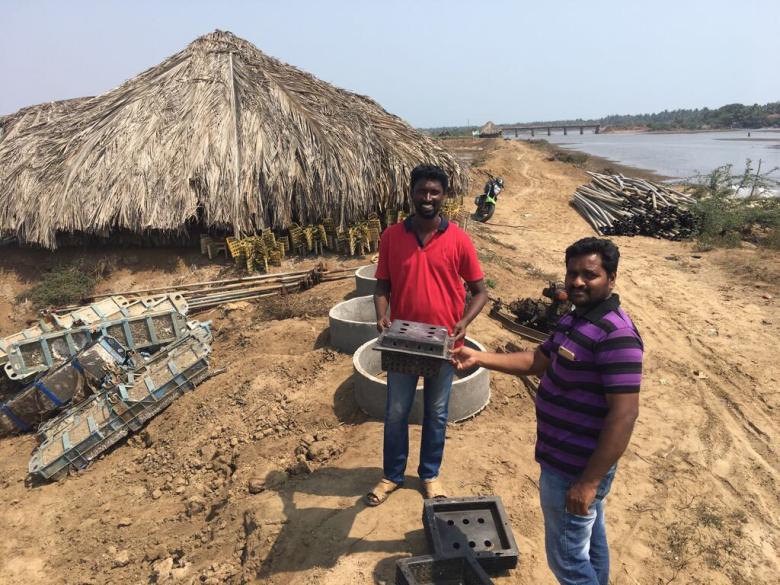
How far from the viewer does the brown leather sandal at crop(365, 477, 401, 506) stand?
3271 mm

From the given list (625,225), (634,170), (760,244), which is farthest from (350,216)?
(634,170)

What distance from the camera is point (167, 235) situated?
29.4ft

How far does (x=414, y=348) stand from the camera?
2480 millimetres

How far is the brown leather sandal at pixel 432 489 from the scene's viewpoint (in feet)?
10.8

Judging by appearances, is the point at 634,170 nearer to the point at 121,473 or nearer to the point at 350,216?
the point at 350,216

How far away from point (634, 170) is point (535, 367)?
1253 inches

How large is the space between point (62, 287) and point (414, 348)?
8603 millimetres

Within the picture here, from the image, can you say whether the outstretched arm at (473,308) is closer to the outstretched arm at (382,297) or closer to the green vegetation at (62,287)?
Answer: the outstretched arm at (382,297)

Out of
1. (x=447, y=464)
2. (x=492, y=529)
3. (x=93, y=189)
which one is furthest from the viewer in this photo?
(x=93, y=189)

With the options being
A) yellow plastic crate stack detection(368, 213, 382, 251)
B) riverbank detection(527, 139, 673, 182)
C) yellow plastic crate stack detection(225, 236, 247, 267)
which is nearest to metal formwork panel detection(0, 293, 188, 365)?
yellow plastic crate stack detection(225, 236, 247, 267)

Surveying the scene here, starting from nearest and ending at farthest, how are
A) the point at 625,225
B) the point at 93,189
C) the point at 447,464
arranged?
the point at 447,464 < the point at 93,189 < the point at 625,225

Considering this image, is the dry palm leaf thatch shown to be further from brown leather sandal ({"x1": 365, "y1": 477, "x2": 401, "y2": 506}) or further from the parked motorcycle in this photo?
brown leather sandal ({"x1": 365, "y1": 477, "x2": 401, "y2": 506})

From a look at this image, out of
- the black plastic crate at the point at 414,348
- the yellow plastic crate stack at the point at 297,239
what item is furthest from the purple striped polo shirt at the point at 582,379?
the yellow plastic crate stack at the point at 297,239

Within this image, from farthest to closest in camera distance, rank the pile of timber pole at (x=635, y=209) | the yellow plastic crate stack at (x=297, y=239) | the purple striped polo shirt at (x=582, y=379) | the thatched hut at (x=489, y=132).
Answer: the thatched hut at (x=489, y=132)
the pile of timber pole at (x=635, y=209)
the yellow plastic crate stack at (x=297, y=239)
the purple striped polo shirt at (x=582, y=379)
